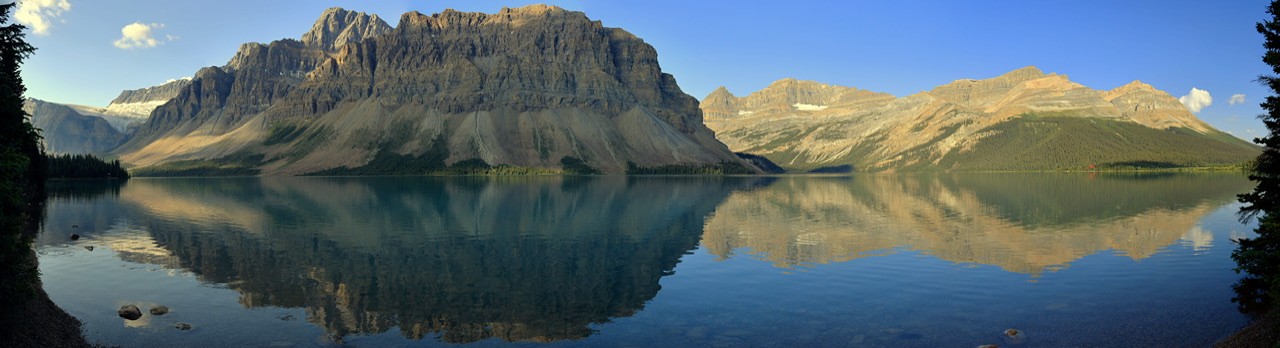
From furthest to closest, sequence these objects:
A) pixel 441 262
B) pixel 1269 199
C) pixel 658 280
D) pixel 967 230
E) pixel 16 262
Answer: pixel 967 230
pixel 441 262
pixel 658 280
pixel 1269 199
pixel 16 262

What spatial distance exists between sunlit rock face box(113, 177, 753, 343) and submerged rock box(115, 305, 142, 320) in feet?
15.5

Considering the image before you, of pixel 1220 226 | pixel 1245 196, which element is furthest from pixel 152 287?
pixel 1220 226

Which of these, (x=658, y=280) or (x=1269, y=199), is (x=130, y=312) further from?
(x=1269, y=199)

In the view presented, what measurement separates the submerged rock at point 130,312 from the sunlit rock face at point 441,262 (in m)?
4.71

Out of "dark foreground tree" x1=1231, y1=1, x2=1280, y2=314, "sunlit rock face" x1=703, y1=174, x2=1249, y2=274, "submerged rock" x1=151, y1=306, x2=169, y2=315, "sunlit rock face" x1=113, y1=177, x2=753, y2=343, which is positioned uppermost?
"dark foreground tree" x1=1231, y1=1, x2=1280, y2=314

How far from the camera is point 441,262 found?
172 feet

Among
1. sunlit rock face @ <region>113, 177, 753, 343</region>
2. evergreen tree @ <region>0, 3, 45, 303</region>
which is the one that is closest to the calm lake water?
sunlit rock face @ <region>113, 177, 753, 343</region>

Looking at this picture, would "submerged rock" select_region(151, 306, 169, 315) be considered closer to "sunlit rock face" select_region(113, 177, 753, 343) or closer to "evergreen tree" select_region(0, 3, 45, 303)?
"sunlit rock face" select_region(113, 177, 753, 343)

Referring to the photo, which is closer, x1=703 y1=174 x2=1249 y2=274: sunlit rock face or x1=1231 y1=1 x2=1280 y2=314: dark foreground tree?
x1=1231 y1=1 x2=1280 y2=314: dark foreground tree

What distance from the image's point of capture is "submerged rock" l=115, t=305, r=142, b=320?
113 feet

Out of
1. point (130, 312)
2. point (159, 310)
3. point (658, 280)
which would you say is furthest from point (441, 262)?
point (130, 312)

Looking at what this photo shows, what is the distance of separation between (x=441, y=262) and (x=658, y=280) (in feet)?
56.5

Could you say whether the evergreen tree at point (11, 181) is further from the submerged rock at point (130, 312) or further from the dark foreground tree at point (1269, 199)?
the dark foreground tree at point (1269, 199)

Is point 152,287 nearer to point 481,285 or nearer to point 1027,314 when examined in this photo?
point 481,285
